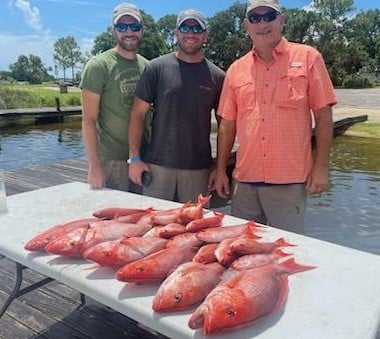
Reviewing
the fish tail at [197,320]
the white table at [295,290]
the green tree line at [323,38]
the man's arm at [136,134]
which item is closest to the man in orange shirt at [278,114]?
the man's arm at [136,134]

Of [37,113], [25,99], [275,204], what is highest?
[275,204]

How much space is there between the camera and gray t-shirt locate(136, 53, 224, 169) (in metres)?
2.81

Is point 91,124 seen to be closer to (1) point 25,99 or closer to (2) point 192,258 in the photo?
(2) point 192,258

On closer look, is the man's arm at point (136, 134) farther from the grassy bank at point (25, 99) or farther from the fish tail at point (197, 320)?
the grassy bank at point (25, 99)

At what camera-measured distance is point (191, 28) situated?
2.72m

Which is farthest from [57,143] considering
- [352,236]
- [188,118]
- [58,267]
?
[58,267]

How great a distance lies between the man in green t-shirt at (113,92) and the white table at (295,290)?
1044 mm

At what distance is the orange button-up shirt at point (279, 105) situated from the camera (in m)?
2.51

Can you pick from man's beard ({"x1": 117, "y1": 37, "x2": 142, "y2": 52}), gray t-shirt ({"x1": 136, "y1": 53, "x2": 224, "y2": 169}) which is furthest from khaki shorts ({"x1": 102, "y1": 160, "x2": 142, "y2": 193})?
man's beard ({"x1": 117, "y1": 37, "x2": 142, "y2": 52})

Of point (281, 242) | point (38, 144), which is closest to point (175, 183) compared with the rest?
point (281, 242)

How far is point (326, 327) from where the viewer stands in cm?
114

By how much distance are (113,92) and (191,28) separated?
0.69m

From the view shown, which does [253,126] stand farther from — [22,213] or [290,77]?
[22,213]

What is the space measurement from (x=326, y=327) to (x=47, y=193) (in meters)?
1.81
